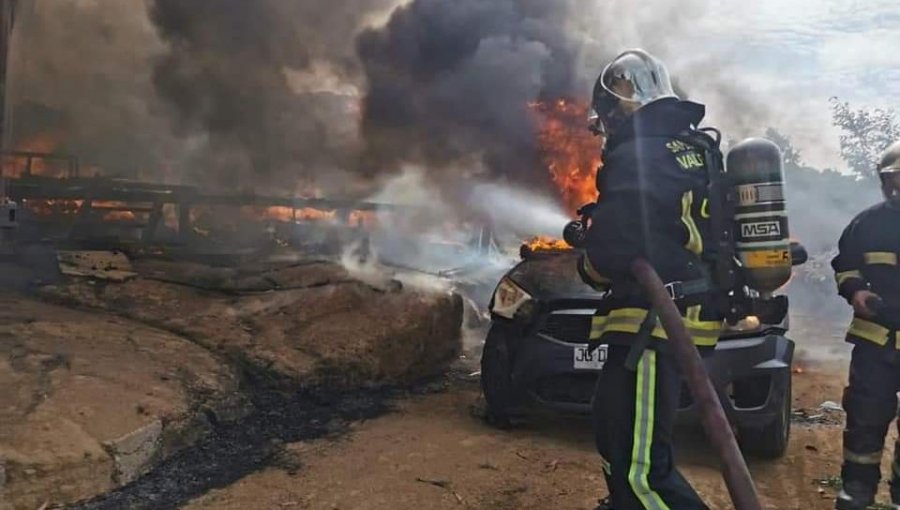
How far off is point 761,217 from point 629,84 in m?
0.65

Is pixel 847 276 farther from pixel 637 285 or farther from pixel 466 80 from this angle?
pixel 466 80

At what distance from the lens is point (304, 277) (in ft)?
19.0

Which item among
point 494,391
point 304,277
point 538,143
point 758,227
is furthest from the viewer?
point 538,143

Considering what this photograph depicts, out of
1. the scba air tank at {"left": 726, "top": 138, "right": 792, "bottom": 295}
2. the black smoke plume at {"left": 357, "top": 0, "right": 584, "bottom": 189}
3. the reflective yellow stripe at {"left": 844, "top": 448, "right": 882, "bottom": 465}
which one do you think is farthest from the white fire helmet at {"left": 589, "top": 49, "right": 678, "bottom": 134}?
the black smoke plume at {"left": 357, "top": 0, "right": 584, "bottom": 189}

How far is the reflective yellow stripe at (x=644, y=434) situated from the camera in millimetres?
2166

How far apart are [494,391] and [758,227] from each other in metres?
2.07

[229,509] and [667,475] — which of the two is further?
[229,509]

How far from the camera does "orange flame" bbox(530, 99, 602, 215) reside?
8.62 metres

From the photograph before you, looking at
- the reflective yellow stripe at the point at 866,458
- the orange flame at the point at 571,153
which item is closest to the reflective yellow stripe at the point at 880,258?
the reflective yellow stripe at the point at 866,458

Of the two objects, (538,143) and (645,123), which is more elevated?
(538,143)

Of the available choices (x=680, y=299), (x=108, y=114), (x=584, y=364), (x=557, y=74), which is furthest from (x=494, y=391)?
(x=108, y=114)

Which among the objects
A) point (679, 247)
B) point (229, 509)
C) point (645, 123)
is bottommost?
point (229, 509)

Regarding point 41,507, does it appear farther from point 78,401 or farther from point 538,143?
point 538,143

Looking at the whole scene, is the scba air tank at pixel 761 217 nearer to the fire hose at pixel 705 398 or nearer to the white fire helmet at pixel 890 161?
the fire hose at pixel 705 398
